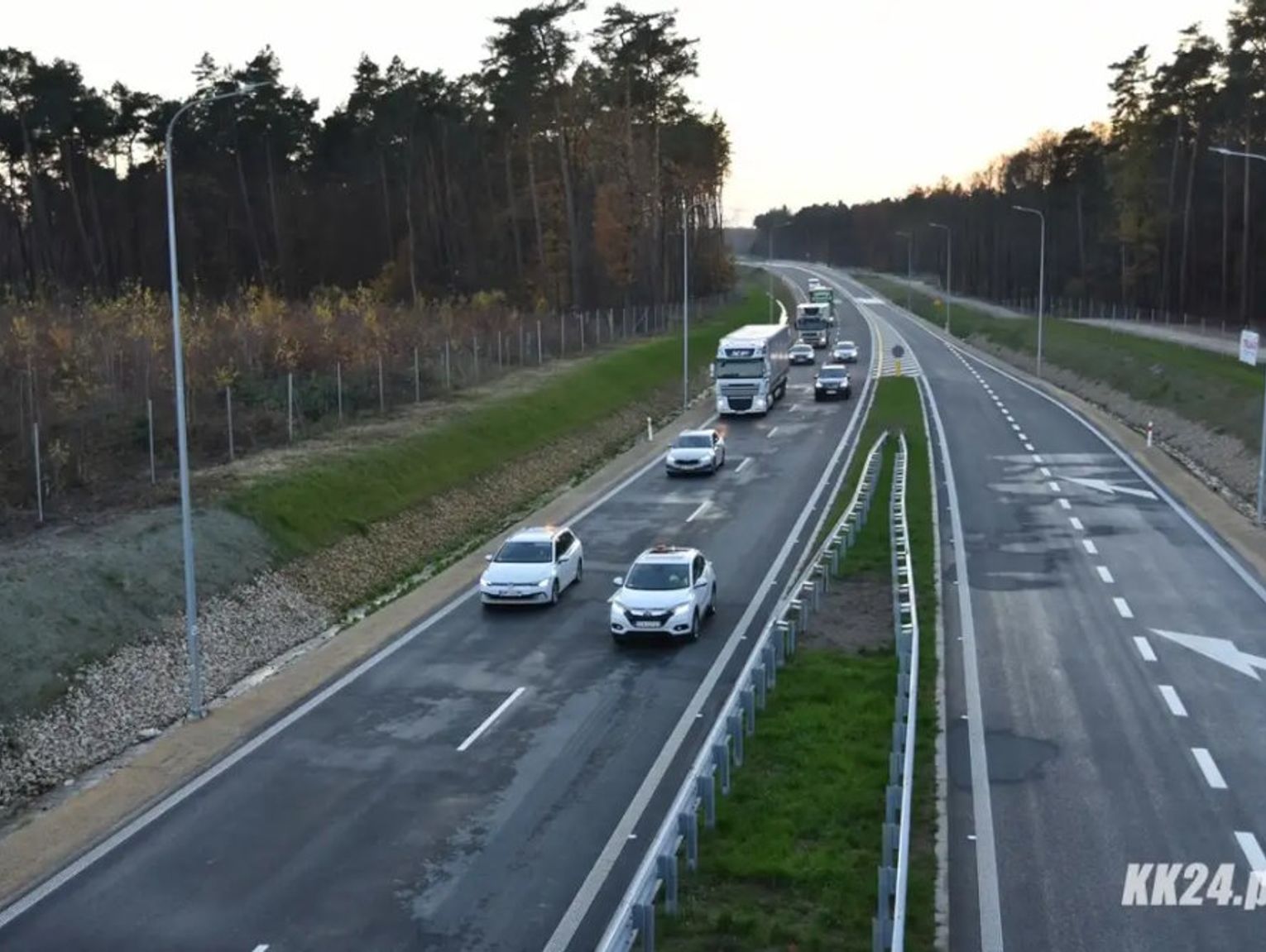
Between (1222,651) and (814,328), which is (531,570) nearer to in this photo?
(1222,651)

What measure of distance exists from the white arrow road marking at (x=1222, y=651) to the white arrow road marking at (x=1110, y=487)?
47.0 ft

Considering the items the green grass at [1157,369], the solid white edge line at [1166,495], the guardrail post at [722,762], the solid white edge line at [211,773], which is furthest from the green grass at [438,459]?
the green grass at [1157,369]

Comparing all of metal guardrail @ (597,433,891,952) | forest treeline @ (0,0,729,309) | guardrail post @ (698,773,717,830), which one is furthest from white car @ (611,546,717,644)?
forest treeline @ (0,0,729,309)

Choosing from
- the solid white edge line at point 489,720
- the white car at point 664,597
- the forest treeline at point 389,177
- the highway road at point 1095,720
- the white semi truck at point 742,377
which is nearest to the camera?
the highway road at point 1095,720

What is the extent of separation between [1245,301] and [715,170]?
149 ft

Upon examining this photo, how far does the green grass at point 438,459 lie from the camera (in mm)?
29219

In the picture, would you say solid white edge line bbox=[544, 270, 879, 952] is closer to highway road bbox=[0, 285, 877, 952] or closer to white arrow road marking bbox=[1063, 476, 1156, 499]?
highway road bbox=[0, 285, 877, 952]

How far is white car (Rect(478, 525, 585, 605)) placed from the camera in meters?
26.7

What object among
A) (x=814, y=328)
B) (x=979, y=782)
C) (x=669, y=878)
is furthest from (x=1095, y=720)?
(x=814, y=328)

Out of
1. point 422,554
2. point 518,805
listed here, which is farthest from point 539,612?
point 518,805

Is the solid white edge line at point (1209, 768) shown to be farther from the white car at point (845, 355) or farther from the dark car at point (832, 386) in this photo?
the white car at point (845, 355)

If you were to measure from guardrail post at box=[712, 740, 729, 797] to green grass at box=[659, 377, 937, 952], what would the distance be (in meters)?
0.15

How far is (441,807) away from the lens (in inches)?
664

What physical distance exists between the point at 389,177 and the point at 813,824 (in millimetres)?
85506
